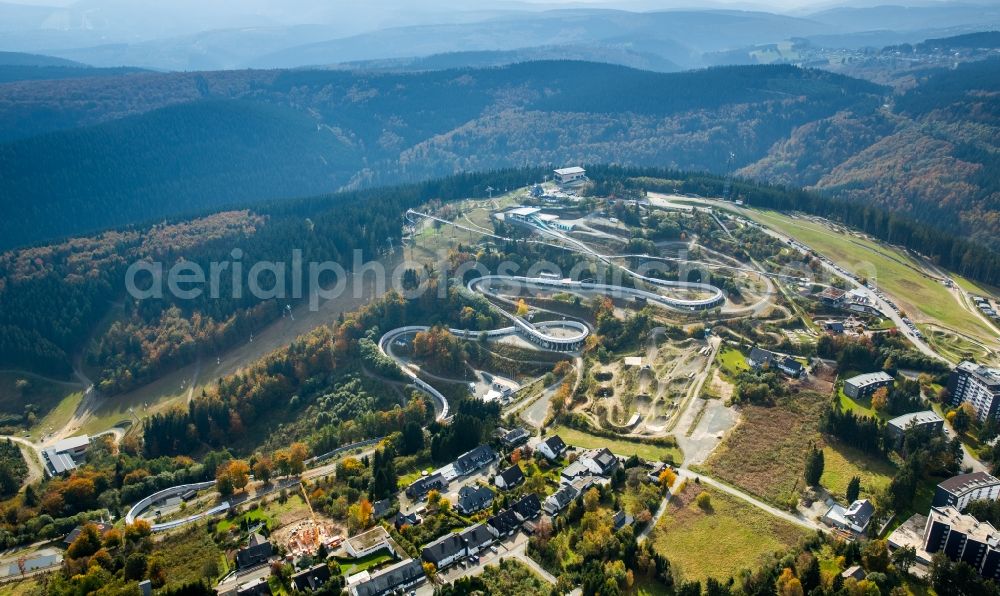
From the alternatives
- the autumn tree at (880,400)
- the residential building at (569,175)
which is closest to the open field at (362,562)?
the autumn tree at (880,400)

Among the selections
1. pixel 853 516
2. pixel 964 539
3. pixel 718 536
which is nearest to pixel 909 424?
pixel 853 516

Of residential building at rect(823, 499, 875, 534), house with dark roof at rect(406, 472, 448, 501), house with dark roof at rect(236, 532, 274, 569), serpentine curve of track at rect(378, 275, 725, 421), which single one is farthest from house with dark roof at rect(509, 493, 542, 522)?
serpentine curve of track at rect(378, 275, 725, 421)

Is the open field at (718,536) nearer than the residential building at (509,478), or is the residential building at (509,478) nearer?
the open field at (718,536)

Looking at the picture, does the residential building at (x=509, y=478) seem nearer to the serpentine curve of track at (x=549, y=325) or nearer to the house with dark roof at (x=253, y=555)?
the house with dark roof at (x=253, y=555)

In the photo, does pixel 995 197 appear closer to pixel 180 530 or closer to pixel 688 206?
pixel 688 206

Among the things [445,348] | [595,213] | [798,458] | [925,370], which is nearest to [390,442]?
[445,348]

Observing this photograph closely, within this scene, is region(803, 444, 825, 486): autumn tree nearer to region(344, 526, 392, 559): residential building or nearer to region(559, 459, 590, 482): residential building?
region(559, 459, 590, 482): residential building

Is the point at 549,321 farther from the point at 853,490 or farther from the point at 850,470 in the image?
the point at 853,490
